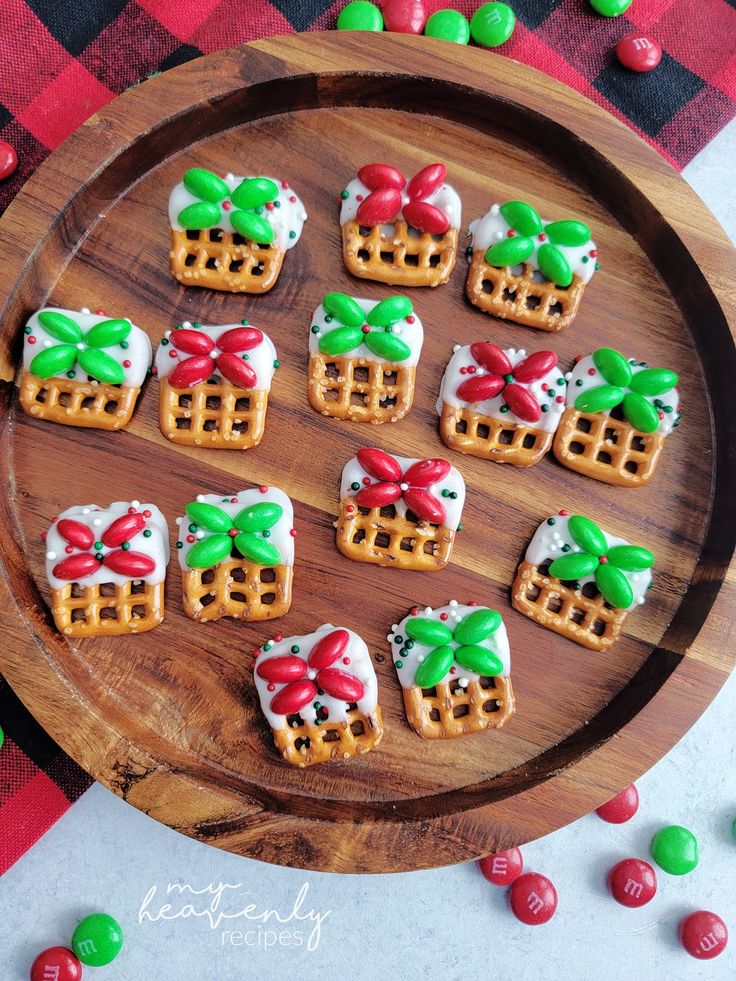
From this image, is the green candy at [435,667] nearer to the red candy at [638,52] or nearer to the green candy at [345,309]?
the green candy at [345,309]

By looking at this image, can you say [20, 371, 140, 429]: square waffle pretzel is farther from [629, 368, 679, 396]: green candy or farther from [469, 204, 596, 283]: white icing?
[629, 368, 679, 396]: green candy

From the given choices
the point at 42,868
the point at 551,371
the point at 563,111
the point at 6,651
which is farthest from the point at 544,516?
the point at 42,868

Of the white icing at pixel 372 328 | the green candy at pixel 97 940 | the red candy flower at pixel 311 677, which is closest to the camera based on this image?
the red candy flower at pixel 311 677

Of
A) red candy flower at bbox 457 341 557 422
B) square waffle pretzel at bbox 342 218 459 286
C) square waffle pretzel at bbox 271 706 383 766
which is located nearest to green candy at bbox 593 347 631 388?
red candy flower at bbox 457 341 557 422

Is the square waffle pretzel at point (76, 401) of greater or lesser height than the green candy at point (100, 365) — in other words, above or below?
below

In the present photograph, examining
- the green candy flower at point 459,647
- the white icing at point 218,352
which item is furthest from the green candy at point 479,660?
the white icing at point 218,352

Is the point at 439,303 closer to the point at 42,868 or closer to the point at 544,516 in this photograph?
the point at 544,516
